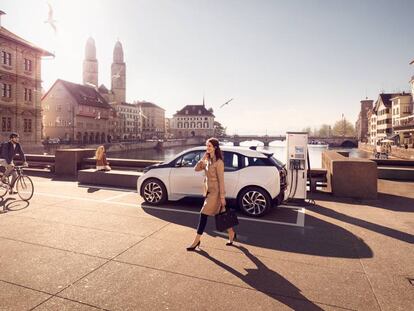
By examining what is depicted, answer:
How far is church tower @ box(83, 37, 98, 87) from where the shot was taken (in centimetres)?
13688

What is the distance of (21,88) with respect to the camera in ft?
135

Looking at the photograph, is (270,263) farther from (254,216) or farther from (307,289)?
(254,216)

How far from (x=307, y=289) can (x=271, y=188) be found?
3.45 meters

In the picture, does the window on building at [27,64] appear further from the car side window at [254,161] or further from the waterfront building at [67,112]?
the car side window at [254,161]

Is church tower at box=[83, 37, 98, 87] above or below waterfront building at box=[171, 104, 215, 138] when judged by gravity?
above

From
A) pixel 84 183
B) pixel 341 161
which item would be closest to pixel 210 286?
pixel 341 161

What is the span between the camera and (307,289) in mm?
3812

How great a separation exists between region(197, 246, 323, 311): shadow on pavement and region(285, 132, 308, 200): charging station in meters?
4.40

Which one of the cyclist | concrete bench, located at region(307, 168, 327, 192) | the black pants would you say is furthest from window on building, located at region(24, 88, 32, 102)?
the black pants

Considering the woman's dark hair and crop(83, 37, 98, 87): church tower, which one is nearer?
the woman's dark hair

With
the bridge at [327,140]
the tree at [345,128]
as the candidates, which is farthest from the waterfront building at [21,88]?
the tree at [345,128]

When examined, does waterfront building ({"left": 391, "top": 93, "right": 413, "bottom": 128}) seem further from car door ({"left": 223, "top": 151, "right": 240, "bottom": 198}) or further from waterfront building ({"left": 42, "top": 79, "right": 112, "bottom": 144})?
car door ({"left": 223, "top": 151, "right": 240, "bottom": 198})

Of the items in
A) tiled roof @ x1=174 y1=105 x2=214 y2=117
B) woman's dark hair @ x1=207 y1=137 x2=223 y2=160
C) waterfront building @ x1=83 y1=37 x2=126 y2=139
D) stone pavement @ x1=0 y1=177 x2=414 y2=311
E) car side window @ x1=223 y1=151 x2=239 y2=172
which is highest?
waterfront building @ x1=83 y1=37 x2=126 y2=139

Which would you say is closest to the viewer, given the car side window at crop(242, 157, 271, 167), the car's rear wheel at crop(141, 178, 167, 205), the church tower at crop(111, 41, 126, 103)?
the car side window at crop(242, 157, 271, 167)
